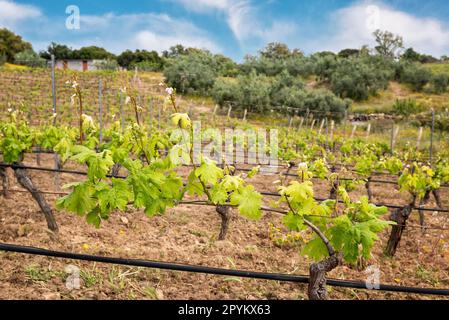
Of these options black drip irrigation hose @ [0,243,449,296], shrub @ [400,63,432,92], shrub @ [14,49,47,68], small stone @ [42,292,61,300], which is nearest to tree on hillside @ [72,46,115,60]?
shrub @ [14,49,47,68]

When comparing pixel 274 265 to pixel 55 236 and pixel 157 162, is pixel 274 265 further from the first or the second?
pixel 55 236

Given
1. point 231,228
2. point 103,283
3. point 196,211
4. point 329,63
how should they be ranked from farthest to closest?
point 329,63, point 196,211, point 231,228, point 103,283

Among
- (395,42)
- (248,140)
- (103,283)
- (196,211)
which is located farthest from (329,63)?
(103,283)

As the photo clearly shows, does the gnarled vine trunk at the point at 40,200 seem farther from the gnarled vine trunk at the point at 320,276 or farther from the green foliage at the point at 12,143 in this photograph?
the gnarled vine trunk at the point at 320,276

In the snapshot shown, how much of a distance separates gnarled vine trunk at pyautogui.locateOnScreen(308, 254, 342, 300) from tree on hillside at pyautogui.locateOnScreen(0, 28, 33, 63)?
5479 centimetres

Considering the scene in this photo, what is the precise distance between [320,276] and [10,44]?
57.3 m

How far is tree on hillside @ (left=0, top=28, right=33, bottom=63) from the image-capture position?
48472mm

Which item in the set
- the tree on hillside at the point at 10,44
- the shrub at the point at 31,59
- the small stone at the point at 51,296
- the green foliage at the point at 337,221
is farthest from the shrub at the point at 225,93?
the tree on hillside at the point at 10,44

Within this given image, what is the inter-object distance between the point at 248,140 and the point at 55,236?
30.3 feet

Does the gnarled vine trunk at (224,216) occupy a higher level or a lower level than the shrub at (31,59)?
lower

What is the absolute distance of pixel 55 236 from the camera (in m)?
5.08

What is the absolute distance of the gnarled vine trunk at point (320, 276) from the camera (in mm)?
2959

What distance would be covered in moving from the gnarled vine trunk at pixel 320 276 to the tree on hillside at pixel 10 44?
5479 cm
